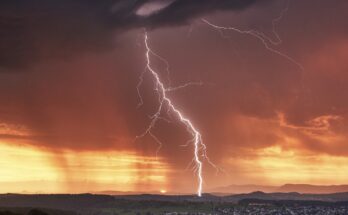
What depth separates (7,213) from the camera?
125125 millimetres

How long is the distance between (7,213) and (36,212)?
6752 millimetres

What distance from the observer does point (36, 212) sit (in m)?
125
